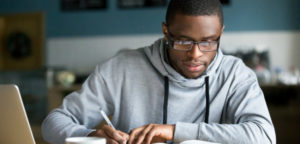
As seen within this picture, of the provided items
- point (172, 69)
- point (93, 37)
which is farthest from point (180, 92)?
point (93, 37)

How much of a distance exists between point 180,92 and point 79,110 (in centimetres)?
39

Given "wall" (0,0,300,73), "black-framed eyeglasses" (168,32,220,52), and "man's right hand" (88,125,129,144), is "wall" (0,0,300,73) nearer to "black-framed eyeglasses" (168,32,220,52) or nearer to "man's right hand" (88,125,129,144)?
"black-framed eyeglasses" (168,32,220,52)

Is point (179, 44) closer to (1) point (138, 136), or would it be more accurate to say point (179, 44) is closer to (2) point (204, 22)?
(2) point (204, 22)

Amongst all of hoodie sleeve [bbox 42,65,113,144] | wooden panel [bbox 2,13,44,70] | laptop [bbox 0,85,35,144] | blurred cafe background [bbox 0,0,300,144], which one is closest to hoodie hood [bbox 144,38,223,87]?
hoodie sleeve [bbox 42,65,113,144]

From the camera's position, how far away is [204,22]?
1.37 metres

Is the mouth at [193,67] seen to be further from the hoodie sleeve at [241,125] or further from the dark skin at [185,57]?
the hoodie sleeve at [241,125]

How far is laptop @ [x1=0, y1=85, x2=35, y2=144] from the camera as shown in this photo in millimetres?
1100

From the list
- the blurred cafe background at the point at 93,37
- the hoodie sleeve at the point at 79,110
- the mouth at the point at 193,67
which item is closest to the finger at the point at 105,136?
the hoodie sleeve at the point at 79,110

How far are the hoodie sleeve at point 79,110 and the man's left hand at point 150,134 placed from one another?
281 millimetres

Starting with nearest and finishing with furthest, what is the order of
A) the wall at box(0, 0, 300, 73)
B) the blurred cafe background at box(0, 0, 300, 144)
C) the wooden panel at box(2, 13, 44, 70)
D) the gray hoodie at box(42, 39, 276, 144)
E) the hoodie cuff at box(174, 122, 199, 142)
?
the hoodie cuff at box(174, 122, 199, 142), the gray hoodie at box(42, 39, 276, 144), the blurred cafe background at box(0, 0, 300, 144), the wall at box(0, 0, 300, 73), the wooden panel at box(2, 13, 44, 70)

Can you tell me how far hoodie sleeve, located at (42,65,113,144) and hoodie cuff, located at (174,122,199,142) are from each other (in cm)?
34

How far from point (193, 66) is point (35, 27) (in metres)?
4.94

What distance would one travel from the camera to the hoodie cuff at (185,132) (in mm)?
1279

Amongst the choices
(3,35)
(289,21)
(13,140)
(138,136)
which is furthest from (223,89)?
(3,35)
